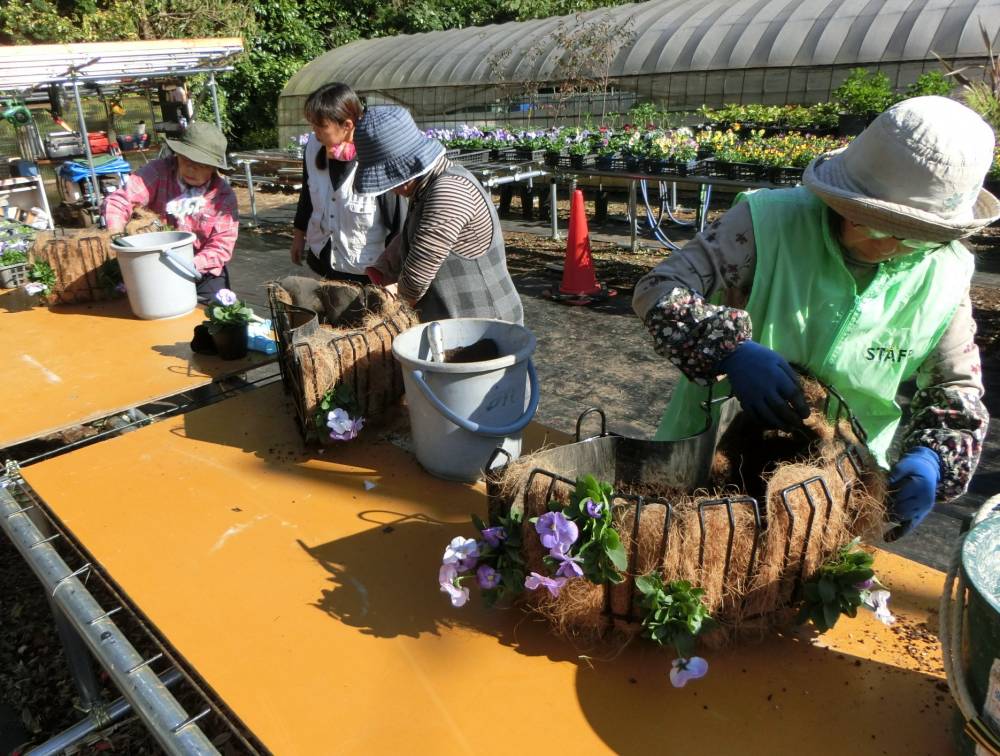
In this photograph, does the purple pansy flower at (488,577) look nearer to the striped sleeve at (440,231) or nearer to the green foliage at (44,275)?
the striped sleeve at (440,231)

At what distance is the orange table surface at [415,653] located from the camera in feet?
3.38

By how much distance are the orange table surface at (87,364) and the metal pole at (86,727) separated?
778 mm

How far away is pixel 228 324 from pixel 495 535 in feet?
5.31

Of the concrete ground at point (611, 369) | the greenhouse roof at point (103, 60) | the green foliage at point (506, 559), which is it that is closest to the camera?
the green foliage at point (506, 559)

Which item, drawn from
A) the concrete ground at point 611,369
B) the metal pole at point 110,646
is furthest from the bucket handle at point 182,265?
the concrete ground at point 611,369

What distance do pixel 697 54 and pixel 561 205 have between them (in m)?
3.27

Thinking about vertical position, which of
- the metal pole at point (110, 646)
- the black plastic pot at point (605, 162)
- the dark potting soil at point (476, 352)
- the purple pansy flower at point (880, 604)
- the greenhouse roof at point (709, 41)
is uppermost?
the greenhouse roof at point (709, 41)

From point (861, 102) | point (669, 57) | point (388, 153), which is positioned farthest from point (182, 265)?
point (669, 57)

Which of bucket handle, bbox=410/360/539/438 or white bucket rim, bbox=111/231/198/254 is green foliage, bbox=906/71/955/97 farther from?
bucket handle, bbox=410/360/539/438

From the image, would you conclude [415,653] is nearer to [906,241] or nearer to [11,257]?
[906,241]

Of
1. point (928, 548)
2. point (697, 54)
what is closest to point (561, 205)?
point (697, 54)

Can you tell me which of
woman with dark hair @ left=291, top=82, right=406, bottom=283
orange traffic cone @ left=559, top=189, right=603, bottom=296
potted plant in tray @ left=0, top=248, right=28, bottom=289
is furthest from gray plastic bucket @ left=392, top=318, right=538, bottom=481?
orange traffic cone @ left=559, top=189, right=603, bottom=296

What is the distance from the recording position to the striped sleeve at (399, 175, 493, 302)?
199 cm

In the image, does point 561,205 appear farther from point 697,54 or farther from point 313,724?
point 313,724
